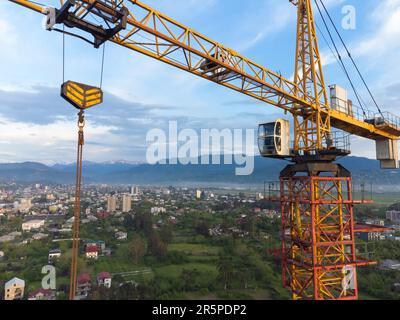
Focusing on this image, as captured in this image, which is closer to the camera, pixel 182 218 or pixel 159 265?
pixel 159 265

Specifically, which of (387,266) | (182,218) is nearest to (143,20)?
(387,266)

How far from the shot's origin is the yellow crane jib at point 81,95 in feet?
15.9

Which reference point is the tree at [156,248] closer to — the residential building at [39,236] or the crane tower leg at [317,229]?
the residential building at [39,236]

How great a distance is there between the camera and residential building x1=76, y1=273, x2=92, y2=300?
22.0m

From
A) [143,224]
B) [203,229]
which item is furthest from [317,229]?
[143,224]

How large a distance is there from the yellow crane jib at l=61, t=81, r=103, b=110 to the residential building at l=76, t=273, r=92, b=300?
21882 millimetres

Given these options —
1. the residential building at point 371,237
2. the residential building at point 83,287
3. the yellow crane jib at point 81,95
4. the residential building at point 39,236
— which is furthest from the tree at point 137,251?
the residential building at point 371,237

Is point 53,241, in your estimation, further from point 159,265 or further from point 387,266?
point 387,266

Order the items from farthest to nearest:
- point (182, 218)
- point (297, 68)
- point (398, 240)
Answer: point (182, 218) < point (398, 240) < point (297, 68)

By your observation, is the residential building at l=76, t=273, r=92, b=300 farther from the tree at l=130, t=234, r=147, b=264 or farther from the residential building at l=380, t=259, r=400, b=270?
the residential building at l=380, t=259, r=400, b=270

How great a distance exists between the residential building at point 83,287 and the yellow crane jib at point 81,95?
21.9 m
